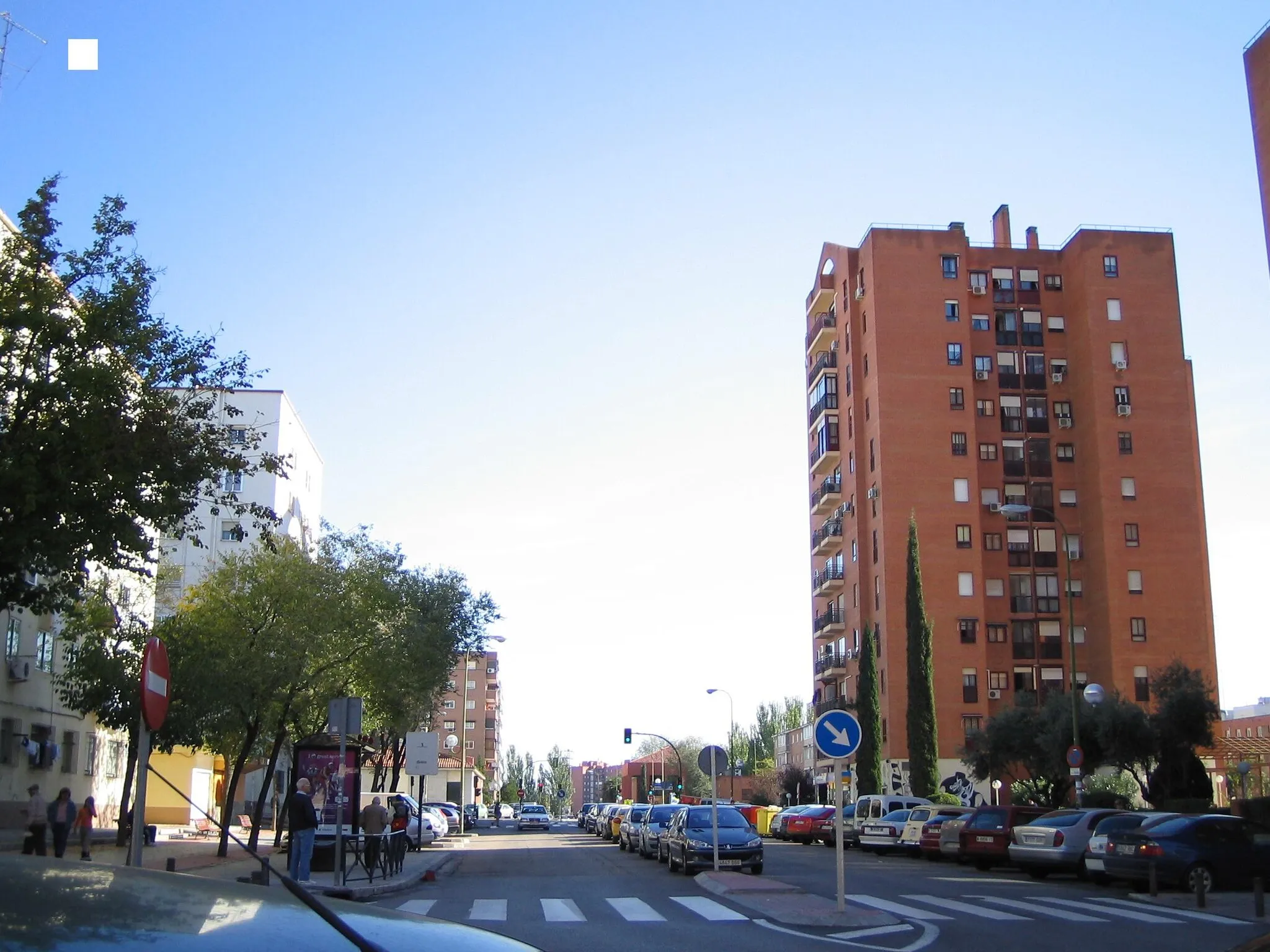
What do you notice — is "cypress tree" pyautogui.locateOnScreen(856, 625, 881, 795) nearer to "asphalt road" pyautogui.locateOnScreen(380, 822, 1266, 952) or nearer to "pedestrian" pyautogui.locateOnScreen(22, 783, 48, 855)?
"asphalt road" pyautogui.locateOnScreen(380, 822, 1266, 952)

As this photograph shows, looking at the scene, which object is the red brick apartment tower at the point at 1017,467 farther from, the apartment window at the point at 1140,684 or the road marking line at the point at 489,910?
the road marking line at the point at 489,910

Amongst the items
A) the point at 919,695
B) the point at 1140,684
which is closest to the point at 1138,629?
the point at 1140,684

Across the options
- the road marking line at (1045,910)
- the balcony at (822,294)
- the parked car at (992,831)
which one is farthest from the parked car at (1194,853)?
the balcony at (822,294)

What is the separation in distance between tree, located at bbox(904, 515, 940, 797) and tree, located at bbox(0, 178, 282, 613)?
46089mm

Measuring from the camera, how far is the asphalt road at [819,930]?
45.6 feet

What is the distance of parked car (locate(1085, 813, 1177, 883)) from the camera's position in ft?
73.5

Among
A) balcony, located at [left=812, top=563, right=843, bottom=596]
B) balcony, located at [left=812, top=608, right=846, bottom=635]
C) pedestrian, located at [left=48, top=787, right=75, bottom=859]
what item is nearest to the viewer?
pedestrian, located at [left=48, top=787, right=75, bottom=859]

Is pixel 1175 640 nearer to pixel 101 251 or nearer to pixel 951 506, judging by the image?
pixel 951 506

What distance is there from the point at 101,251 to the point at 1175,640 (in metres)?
60.1

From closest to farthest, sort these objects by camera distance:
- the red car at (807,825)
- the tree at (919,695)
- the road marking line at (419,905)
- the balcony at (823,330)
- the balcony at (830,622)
→ 1. the road marking line at (419,905)
2. the red car at (807,825)
3. the tree at (919,695)
4. the balcony at (830,622)
5. the balcony at (823,330)

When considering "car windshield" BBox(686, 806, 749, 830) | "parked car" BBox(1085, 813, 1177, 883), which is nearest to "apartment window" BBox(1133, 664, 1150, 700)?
"car windshield" BBox(686, 806, 749, 830)

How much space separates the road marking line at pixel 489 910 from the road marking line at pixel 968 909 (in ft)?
21.5

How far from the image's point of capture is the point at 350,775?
29047 millimetres

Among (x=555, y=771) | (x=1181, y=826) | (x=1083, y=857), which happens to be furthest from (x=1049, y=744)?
(x=555, y=771)
